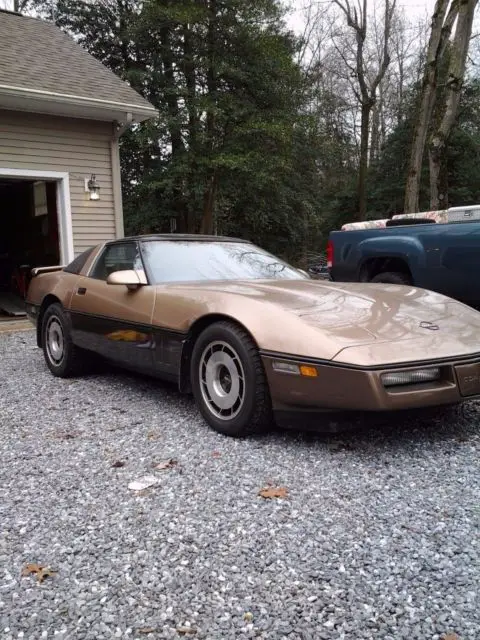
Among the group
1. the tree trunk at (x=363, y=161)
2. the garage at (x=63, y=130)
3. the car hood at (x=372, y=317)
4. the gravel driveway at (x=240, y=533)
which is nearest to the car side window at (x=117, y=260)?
the car hood at (x=372, y=317)

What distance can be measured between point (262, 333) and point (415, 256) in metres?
4.10

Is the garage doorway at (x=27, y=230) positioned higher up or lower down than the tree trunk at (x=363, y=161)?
lower down

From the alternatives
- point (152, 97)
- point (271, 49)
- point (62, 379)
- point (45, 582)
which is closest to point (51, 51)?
point (152, 97)

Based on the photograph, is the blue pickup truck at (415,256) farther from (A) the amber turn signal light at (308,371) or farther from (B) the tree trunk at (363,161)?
(B) the tree trunk at (363,161)

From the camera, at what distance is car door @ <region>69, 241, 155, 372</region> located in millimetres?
3947

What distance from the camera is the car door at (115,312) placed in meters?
3.95

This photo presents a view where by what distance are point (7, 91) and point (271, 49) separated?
8.48 meters

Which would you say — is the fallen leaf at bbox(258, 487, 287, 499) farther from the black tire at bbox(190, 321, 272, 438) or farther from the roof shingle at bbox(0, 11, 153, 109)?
the roof shingle at bbox(0, 11, 153, 109)

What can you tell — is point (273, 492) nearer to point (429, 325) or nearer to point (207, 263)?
point (429, 325)

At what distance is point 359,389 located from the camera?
2.76 meters

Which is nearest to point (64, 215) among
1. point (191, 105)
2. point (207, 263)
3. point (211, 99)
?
point (207, 263)

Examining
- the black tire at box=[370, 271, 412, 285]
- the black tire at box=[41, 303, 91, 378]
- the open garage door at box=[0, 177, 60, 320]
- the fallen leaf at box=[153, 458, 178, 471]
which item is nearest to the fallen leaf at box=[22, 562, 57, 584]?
the fallen leaf at box=[153, 458, 178, 471]

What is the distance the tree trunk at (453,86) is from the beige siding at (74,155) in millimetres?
6962

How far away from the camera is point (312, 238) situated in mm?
24094
